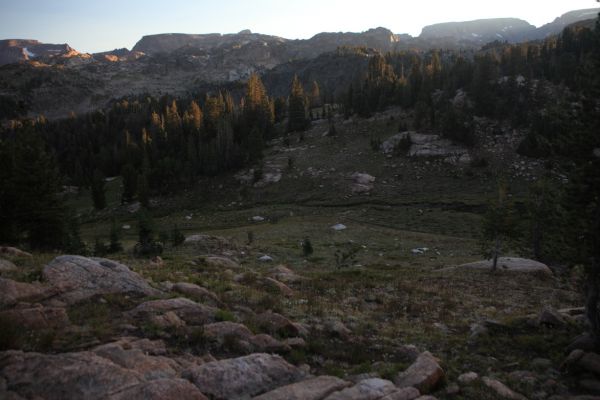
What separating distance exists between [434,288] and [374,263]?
1171 centimetres

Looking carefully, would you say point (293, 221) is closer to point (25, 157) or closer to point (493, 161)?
point (25, 157)

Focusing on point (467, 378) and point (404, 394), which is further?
point (467, 378)

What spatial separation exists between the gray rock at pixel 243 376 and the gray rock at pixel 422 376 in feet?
8.74

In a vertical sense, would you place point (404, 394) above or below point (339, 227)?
above

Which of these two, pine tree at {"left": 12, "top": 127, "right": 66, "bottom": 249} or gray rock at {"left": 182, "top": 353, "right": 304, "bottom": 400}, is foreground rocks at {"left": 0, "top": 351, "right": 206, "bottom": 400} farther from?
pine tree at {"left": 12, "top": 127, "right": 66, "bottom": 249}

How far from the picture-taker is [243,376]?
336 inches

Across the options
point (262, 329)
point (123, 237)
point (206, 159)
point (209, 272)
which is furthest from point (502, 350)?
point (206, 159)

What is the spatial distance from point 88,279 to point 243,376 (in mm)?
7818

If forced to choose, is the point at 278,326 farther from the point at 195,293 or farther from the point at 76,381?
the point at 76,381

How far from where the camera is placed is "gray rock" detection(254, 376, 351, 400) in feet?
26.0

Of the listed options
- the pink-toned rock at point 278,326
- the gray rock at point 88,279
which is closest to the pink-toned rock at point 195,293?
the gray rock at point 88,279

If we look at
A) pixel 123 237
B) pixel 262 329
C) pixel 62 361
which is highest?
pixel 62 361

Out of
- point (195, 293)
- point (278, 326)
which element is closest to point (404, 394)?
point (278, 326)

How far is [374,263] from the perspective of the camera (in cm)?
3584
